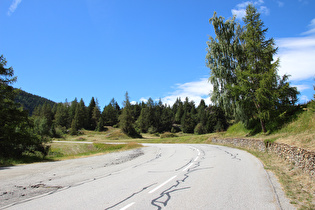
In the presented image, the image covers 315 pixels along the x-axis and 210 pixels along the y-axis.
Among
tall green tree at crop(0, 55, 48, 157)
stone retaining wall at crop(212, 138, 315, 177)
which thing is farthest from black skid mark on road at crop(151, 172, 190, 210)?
tall green tree at crop(0, 55, 48, 157)

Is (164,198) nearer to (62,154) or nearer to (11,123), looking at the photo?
(11,123)

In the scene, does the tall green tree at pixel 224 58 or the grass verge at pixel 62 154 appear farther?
the tall green tree at pixel 224 58

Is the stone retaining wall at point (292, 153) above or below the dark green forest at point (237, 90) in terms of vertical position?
below

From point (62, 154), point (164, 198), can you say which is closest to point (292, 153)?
point (164, 198)

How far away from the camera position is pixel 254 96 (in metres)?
26.2

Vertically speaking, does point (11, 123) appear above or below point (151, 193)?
above

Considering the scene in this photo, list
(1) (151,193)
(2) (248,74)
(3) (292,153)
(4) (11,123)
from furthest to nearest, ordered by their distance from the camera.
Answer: (2) (248,74), (4) (11,123), (3) (292,153), (1) (151,193)

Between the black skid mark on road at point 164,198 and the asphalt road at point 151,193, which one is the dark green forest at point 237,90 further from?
the black skid mark on road at point 164,198

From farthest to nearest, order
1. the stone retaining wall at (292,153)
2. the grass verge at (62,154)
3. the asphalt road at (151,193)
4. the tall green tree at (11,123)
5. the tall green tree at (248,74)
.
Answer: the tall green tree at (248,74), the tall green tree at (11,123), the grass verge at (62,154), the stone retaining wall at (292,153), the asphalt road at (151,193)

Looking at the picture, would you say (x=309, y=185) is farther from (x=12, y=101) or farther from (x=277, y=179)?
(x=12, y=101)

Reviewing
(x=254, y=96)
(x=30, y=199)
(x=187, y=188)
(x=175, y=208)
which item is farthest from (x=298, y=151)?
(x=254, y=96)

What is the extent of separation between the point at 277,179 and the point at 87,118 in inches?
4762

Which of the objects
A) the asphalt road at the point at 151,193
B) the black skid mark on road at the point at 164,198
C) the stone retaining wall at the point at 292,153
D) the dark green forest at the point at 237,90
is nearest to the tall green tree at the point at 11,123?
the dark green forest at the point at 237,90

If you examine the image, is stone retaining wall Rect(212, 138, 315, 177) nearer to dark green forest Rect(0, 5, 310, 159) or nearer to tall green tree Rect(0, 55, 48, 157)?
dark green forest Rect(0, 5, 310, 159)
